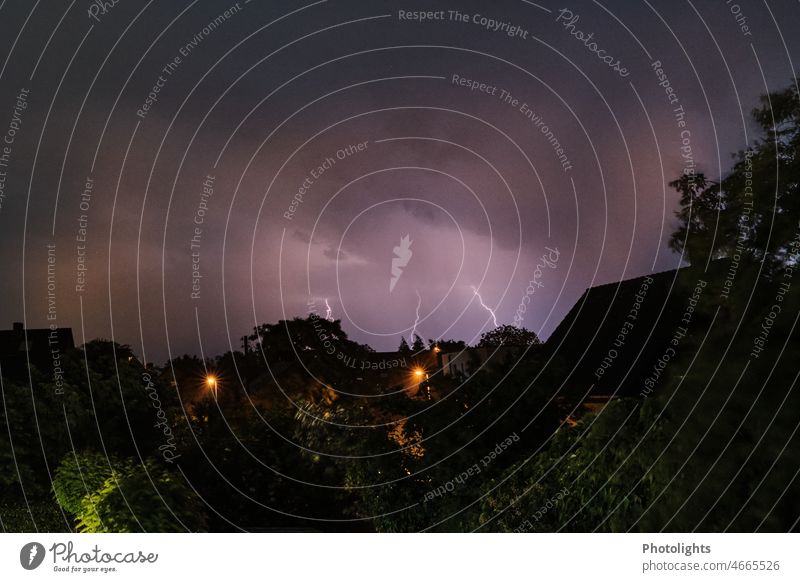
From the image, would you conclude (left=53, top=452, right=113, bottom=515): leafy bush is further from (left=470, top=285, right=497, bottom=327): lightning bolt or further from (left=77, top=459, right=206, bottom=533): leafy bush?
(left=470, top=285, right=497, bottom=327): lightning bolt

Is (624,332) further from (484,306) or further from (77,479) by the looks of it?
(77,479)

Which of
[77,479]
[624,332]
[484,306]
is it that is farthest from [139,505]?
[624,332]

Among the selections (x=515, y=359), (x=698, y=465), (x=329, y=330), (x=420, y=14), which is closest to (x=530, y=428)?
(x=515, y=359)

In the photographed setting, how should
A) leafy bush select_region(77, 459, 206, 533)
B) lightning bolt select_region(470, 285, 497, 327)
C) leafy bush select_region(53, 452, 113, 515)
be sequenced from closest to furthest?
leafy bush select_region(77, 459, 206, 533) → leafy bush select_region(53, 452, 113, 515) → lightning bolt select_region(470, 285, 497, 327)

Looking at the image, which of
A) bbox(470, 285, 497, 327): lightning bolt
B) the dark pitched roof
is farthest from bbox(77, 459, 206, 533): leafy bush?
the dark pitched roof

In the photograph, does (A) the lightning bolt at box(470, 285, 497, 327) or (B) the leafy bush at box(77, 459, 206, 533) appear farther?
(A) the lightning bolt at box(470, 285, 497, 327)

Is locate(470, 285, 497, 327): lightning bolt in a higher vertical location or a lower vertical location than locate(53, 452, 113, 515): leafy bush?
higher

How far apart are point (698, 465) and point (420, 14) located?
21.7 feet

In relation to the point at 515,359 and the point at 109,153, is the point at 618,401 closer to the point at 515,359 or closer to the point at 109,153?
the point at 515,359

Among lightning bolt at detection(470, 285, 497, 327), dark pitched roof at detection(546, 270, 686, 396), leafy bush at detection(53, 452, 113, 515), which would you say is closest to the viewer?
leafy bush at detection(53, 452, 113, 515)

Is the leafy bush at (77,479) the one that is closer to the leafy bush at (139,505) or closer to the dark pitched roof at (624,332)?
the leafy bush at (139,505)

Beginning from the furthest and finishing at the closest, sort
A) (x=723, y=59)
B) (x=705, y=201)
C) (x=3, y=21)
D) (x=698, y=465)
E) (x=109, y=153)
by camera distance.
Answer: (x=109, y=153) → (x=3, y=21) → (x=723, y=59) → (x=705, y=201) → (x=698, y=465)

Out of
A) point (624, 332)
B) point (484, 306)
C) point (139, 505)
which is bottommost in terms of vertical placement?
point (139, 505)

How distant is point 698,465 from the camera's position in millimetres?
5348
